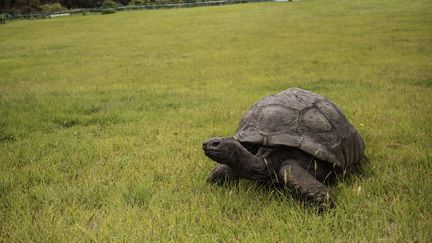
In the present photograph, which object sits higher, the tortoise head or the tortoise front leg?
the tortoise head

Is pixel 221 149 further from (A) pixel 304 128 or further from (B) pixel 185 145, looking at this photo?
(B) pixel 185 145

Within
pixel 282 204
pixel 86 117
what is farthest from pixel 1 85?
pixel 282 204

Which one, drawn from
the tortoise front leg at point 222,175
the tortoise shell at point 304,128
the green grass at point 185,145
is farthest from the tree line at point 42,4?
the tortoise front leg at point 222,175

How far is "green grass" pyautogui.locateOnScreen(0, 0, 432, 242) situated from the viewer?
3490mm

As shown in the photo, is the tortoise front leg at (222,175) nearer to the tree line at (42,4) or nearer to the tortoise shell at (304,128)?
the tortoise shell at (304,128)

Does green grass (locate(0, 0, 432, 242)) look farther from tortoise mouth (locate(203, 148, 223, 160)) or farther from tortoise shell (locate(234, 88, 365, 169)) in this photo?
tortoise mouth (locate(203, 148, 223, 160))

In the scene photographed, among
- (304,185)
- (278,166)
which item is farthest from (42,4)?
(304,185)

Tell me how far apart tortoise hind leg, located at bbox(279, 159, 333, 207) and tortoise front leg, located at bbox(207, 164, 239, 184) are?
687 millimetres

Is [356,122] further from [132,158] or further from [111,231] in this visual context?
[111,231]

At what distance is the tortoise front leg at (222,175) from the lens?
4262 millimetres

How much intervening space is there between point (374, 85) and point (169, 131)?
622 centimetres

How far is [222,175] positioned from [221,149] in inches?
34.7

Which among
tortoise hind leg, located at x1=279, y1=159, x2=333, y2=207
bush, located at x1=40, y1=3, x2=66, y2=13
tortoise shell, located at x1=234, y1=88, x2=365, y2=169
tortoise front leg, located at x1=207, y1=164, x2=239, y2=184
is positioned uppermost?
tortoise shell, located at x1=234, y1=88, x2=365, y2=169

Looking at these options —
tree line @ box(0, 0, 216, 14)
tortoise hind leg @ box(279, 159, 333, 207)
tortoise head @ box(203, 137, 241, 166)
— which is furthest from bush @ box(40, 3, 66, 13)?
tortoise hind leg @ box(279, 159, 333, 207)
